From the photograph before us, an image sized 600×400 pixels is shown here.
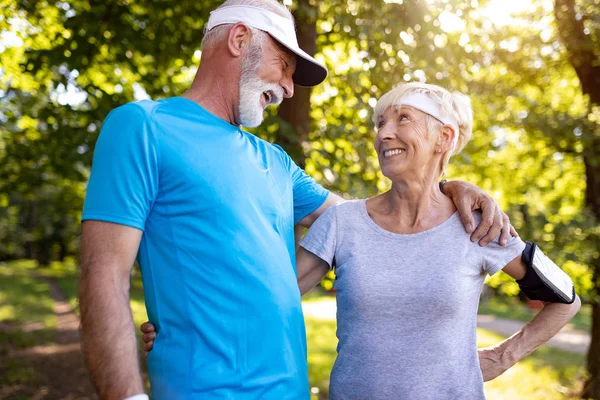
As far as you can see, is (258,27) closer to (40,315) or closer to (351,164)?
(351,164)

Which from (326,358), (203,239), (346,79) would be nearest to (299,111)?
(346,79)

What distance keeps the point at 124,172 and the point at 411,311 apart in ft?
3.67

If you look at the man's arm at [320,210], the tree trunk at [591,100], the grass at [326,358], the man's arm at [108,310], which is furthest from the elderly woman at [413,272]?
the tree trunk at [591,100]

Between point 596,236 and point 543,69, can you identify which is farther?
point 543,69

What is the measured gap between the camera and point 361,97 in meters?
5.17

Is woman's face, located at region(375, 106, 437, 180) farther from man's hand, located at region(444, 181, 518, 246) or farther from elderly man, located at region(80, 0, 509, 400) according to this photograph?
elderly man, located at region(80, 0, 509, 400)

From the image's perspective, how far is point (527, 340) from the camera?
8.21 ft

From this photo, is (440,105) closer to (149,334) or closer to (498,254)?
(498,254)

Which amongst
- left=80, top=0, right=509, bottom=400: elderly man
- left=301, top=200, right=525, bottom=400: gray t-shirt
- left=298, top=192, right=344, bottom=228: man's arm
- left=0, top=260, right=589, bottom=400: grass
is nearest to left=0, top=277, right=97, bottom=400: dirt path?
left=0, top=260, right=589, bottom=400: grass

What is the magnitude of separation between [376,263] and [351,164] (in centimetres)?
338

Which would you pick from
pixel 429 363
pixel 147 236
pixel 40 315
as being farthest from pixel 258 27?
pixel 40 315

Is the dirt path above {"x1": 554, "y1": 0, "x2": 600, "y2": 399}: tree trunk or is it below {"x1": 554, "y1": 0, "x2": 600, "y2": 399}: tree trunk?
below

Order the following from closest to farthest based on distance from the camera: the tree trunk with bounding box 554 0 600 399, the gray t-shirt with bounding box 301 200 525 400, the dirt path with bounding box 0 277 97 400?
1. the gray t-shirt with bounding box 301 200 525 400
2. the tree trunk with bounding box 554 0 600 399
3. the dirt path with bounding box 0 277 97 400

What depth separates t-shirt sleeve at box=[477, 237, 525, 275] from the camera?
7.55 feet
